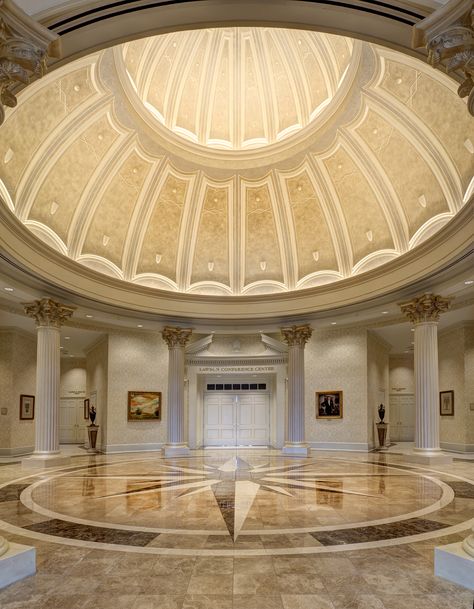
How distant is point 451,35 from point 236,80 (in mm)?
14607

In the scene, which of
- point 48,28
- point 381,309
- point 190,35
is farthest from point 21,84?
point 381,309

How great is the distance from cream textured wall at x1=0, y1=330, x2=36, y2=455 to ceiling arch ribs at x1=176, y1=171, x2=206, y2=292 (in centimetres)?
715

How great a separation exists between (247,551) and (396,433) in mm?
22972

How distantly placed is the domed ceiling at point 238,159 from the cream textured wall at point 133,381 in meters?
3.15

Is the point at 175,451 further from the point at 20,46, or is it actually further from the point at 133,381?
the point at 20,46

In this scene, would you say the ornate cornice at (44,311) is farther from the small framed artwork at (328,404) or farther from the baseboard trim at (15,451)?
the small framed artwork at (328,404)

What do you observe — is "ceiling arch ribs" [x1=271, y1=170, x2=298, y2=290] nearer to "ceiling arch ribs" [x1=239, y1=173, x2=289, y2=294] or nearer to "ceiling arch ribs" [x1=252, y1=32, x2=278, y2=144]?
"ceiling arch ribs" [x1=239, y1=173, x2=289, y2=294]

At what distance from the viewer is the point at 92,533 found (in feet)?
22.5

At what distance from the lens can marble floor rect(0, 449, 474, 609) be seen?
4.63m

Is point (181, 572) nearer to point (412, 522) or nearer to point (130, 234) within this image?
point (412, 522)

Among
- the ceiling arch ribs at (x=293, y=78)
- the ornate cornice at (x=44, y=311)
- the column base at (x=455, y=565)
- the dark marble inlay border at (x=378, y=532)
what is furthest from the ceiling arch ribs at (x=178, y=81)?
the column base at (x=455, y=565)

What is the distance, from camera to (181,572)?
5273 mm

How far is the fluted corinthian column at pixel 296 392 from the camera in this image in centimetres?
1886

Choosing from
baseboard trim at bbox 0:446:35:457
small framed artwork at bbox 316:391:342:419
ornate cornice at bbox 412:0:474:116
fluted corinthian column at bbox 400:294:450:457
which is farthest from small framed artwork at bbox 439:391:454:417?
ornate cornice at bbox 412:0:474:116
